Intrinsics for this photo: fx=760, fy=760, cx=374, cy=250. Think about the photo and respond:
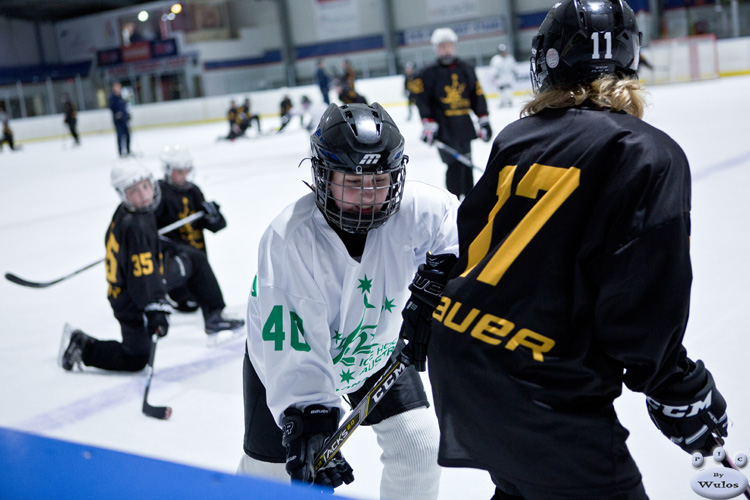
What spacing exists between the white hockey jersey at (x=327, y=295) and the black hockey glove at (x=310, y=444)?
0.10 feet

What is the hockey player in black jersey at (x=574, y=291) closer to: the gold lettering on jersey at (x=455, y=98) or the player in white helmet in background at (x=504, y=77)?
the gold lettering on jersey at (x=455, y=98)

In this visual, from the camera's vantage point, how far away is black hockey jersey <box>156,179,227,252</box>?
152 inches

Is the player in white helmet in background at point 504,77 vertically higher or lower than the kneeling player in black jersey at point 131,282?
higher

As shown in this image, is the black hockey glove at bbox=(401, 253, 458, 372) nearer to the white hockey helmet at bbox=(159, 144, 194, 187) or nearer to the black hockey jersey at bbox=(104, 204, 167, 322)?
the black hockey jersey at bbox=(104, 204, 167, 322)

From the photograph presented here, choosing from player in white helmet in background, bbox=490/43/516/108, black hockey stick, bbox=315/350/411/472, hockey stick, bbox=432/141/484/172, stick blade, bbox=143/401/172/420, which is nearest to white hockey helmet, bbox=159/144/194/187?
stick blade, bbox=143/401/172/420

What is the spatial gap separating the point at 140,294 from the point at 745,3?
19.0 meters

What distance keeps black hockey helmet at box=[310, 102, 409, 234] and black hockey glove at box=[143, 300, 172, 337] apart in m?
1.63

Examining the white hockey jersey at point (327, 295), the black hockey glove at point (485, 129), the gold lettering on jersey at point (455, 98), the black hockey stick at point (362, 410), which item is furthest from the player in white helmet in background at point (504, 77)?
the black hockey stick at point (362, 410)

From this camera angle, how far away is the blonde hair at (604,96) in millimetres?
1073

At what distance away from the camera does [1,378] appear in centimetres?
331

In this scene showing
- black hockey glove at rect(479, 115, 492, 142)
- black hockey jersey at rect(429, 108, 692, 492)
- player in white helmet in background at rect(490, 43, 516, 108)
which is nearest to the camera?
black hockey jersey at rect(429, 108, 692, 492)

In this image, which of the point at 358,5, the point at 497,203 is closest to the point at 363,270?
the point at 497,203

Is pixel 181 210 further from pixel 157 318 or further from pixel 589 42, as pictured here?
pixel 589 42

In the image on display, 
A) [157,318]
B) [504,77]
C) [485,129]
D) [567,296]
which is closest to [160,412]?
[157,318]
